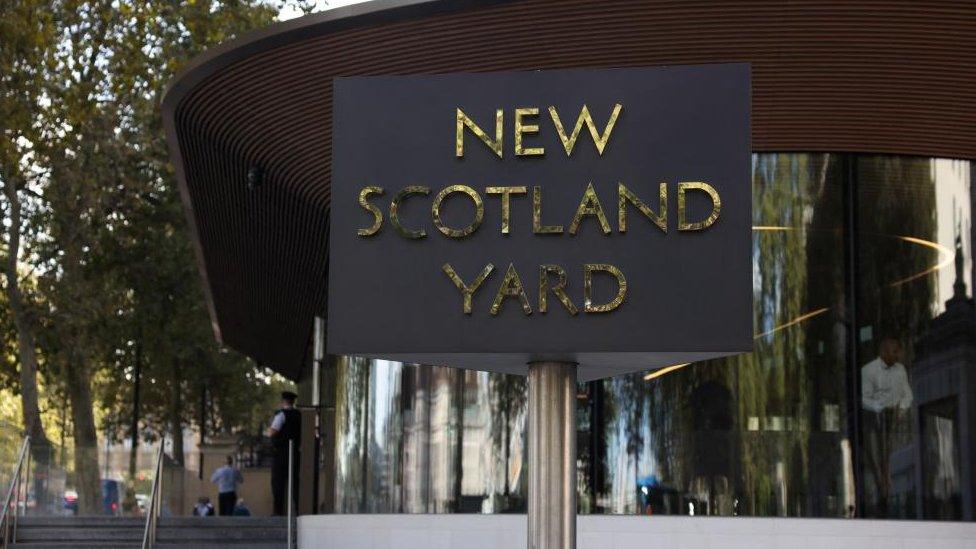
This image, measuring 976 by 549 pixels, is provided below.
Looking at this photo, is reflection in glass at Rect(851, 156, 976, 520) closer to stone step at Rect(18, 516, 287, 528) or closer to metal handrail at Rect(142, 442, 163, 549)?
metal handrail at Rect(142, 442, 163, 549)

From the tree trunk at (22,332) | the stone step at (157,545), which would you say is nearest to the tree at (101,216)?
the tree trunk at (22,332)

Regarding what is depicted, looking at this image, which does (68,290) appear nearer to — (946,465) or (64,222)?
(64,222)

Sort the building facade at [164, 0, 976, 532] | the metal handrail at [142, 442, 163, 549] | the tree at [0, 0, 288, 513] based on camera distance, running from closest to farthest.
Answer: the building facade at [164, 0, 976, 532], the metal handrail at [142, 442, 163, 549], the tree at [0, 0, 288, 513]

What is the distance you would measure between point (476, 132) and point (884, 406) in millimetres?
8291

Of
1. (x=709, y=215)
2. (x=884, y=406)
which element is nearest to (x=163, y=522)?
(x=884, y=406)

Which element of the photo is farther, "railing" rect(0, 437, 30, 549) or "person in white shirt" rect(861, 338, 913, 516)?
"railing" rect(0, 437, 30, 549)

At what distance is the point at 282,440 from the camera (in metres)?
20.7

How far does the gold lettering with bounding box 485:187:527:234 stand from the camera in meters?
5.66

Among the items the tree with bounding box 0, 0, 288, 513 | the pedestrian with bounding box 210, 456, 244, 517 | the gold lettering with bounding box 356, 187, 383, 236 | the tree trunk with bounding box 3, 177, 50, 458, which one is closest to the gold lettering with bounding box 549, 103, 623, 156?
the gold lettering with bounding box 356, 187, 383, 236

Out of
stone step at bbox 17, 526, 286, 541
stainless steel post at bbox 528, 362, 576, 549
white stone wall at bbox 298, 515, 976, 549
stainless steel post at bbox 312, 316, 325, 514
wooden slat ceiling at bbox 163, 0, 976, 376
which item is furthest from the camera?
stainless steel post at bbox 312, 316, 325, 514

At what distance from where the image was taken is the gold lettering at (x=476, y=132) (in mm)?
5629

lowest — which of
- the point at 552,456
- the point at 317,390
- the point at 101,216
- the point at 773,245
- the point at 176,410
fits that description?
the point at 552,456

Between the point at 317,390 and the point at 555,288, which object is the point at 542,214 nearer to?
the point at 555,288

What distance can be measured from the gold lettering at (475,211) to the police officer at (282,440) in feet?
48.4
